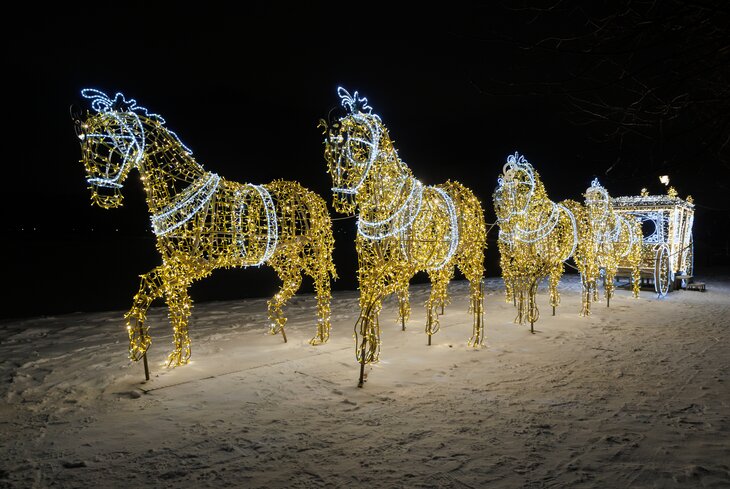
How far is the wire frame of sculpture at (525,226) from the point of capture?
21.7ft

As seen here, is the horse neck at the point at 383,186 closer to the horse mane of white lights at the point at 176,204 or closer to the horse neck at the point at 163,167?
the horse mane of white lights at the point at 176,204

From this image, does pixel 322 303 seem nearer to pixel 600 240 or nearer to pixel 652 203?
pixel 600 240

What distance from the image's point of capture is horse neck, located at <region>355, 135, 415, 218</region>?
14.4ft

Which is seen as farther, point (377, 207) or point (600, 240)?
point (600, 240)

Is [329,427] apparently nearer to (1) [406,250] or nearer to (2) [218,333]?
(1) [406,250]

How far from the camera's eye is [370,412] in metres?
3.59

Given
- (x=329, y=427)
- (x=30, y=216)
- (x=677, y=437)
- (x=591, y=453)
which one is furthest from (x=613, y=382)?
(x=30, y=216)

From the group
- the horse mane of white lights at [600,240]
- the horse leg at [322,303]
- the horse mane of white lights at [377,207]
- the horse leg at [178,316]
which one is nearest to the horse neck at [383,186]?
the horse mane of white lights at [377,207]

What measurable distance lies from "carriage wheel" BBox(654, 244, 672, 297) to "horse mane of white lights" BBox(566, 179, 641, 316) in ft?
1.38

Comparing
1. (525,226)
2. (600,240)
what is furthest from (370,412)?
(600,240)

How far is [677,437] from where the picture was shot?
10.3ft

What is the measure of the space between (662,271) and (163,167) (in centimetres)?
1105

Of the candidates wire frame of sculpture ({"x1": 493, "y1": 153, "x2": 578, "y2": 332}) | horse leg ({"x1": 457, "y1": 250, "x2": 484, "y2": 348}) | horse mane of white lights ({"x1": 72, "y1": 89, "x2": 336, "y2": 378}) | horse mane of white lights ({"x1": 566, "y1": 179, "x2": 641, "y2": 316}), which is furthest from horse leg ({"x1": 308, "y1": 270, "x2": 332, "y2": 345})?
horse mane of white lights ({"x1": 566, "y1": 179, "x2": 641, "y2": 316})

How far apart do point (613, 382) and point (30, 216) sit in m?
42.5
